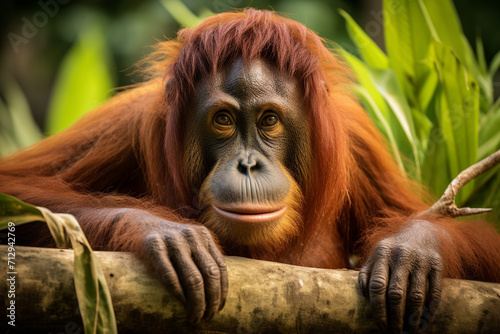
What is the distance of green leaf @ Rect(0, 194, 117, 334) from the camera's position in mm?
1521

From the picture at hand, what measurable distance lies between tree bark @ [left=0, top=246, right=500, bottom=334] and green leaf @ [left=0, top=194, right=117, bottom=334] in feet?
0.29

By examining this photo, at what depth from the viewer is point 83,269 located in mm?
1543

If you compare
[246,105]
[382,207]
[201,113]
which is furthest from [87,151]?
[382,207]

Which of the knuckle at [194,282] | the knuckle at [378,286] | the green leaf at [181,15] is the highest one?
the green leaf at [181,15]

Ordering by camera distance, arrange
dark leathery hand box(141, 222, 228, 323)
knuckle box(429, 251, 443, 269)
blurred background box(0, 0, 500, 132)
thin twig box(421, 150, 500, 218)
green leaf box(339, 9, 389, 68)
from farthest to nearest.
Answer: blurred background box(0, 0, 500, 132) < green leaf box(339, 9, 389, 68) < thin twig box(421, 150, 500, 218) < knuckle box(429, 251, 443, 269) < dark leathery hand box(141, 222, 228, 323)

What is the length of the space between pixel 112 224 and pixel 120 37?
4.21 metres

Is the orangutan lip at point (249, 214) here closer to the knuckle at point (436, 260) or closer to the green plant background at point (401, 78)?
the knuckle at point (436, 260)

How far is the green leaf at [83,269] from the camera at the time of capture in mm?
1521

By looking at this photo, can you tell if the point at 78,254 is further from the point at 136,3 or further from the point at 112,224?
the point at 136,3

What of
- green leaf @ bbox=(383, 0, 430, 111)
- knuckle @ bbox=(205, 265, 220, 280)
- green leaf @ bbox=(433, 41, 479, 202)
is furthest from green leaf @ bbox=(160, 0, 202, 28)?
knuckle @ bbox=(205, 265, 220, 280)

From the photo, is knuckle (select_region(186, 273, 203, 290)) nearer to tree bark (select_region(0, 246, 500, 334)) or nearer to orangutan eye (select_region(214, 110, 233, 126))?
tree bark (select_region(0, 246, 500, 334))

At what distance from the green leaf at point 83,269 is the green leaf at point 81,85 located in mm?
3155

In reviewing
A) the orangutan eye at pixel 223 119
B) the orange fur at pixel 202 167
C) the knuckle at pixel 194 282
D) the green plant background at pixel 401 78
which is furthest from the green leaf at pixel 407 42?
the knuckle at pixel 194 282

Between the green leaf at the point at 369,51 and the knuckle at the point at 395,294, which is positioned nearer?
the knuckle at the point at 395,294
